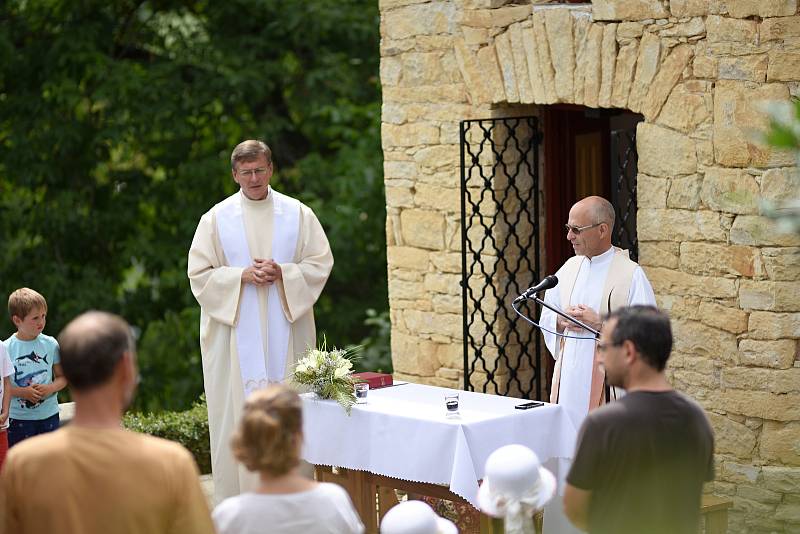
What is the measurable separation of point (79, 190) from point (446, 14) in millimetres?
7159

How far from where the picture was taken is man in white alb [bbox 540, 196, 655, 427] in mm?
6211

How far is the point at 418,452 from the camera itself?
5875mm

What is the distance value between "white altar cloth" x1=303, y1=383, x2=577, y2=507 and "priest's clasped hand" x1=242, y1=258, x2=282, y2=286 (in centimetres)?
84

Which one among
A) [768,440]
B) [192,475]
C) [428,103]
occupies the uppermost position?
[428,103]

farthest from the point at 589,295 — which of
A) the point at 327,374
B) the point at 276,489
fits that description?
the point at 276,489

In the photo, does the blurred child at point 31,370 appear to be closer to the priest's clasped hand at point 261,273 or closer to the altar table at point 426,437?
the priest's clasped hand at point 261,273

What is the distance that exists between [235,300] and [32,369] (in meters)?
1.15

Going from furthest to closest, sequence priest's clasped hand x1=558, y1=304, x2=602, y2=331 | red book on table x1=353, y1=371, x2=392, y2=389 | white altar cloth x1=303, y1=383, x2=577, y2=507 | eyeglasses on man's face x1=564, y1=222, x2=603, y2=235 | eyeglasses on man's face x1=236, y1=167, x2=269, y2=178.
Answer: eyeglasses on man's face x1=236, y1=167, x2=269, y2=178, red book on table x1=353, y1=371, x2=392, y2=389, eyeglasses on man's face x1=564, y1=222, x2=603, y2=235, priest's clasped hand x1=558, y1=304, x2=602, y2=331, white altar cloth x1=303, y1=383, x2=577, y2=507

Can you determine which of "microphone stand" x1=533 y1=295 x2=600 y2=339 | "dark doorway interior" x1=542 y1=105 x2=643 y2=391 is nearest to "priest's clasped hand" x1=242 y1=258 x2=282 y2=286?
"microphone stand" x1=533 y1=295 x2=600 y2=339

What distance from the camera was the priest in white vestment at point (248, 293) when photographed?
7160 millimetres

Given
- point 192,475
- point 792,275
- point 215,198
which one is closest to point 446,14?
point 792,275

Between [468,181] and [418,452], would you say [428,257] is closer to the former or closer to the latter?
[468,181]

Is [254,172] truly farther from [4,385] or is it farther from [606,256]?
[606,256]

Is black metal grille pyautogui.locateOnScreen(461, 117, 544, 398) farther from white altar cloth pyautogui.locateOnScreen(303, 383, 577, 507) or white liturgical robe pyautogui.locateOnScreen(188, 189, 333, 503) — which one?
white altar cloth pyautogui.locateOnScreen(303, 383, 577, 507)
